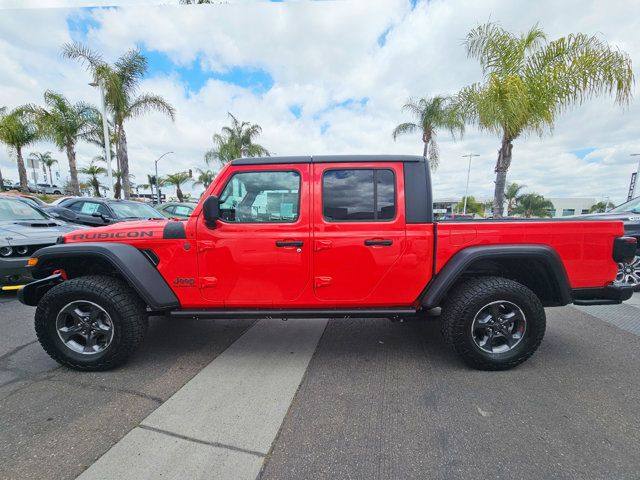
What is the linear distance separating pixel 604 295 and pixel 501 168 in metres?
8.06

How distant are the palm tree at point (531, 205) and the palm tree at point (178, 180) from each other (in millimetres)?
50454

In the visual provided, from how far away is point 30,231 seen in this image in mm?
4633

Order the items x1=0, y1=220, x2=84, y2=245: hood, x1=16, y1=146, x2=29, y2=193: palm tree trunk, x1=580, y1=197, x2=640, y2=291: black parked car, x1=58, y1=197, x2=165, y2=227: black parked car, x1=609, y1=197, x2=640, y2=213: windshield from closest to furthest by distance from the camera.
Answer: x1=0, y1=220, x2=84, y2=245: hood → x1=580, y1=197, x2=640, y2=291: black parked car → x1=609, y1=197, x2=640, y2=213: windshield → x1=58, y1=197, x2=165, y2=227: black parked car → x1=16, y1=146, x2=29, y2=193: palm tree trunk

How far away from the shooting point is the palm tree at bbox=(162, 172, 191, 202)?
43.4 m

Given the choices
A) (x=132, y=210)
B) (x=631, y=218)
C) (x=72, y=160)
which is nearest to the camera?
(x=631, y=218)

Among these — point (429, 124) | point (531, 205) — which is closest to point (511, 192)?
point (531, 205)

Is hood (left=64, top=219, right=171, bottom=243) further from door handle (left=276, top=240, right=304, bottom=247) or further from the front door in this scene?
door handle (left=276, top=240, right=304, bottom=247)

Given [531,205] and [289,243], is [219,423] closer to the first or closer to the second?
[289,243]

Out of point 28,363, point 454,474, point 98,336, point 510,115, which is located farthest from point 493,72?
point 28,363

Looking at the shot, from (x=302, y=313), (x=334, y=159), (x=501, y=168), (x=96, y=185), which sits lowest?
(x=302, y=313)

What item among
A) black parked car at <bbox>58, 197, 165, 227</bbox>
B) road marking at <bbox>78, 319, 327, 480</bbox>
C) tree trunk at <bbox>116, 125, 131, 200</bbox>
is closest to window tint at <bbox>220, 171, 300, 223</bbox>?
road marking at <bbox>78, 319, 327, 480</bbox>

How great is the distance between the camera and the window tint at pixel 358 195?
266 centimetres

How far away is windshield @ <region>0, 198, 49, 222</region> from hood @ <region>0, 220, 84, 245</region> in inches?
13.5

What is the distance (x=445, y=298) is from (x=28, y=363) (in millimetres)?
3949
